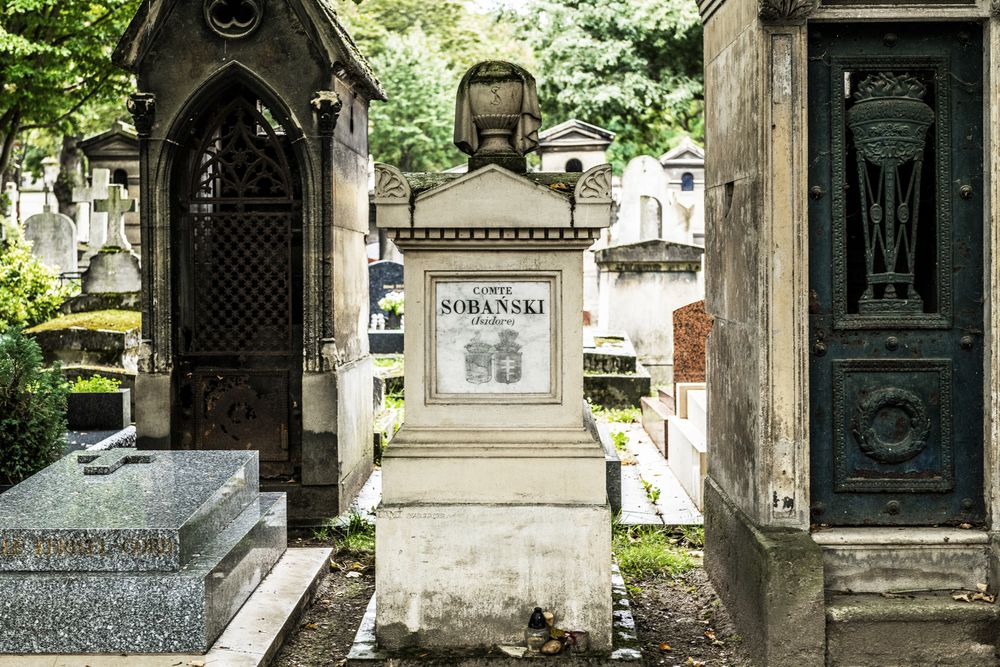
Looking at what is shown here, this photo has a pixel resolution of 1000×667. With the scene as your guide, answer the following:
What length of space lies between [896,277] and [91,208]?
15.0 meters

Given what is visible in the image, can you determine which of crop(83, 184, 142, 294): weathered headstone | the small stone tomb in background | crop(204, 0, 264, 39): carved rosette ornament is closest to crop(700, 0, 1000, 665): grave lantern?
crop(204, 0, 264, 39): carved rosette ornament

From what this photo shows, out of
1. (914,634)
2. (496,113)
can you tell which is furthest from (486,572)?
(496,113)

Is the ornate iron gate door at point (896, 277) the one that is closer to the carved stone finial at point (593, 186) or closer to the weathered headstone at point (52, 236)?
the carved stone finial at point (593, 186)

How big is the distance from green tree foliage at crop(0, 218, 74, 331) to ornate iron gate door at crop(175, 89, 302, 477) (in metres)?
5.68

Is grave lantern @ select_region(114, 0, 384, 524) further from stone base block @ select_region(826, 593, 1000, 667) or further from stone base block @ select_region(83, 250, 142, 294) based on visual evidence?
stone base block @ select_region(83, 250, 142, 294)

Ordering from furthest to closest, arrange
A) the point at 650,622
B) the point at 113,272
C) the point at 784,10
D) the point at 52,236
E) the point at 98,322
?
the point at 52,236
the point at 113,272
the point at 98,322
the point at 650,622
the point at 784,10

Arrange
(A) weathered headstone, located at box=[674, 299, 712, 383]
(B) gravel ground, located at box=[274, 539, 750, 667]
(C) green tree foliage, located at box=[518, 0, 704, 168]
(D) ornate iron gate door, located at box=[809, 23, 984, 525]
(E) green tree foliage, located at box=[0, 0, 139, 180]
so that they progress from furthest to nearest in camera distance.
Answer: (C) green tree foliage, located at box=[518, 0, 704, 168]
(E) green tree foliage, located at box=[0, 0, 139, 180]
(A) weathered headstone, located at box=[674, 299, 712, 383]
(B) gravel ground, located at box=[274, 539, 750, 667]
(D) ornate iron gate door, located at box=[809, 23, 984, 525]

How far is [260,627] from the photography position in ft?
16.6

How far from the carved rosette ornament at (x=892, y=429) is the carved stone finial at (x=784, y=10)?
1.84 meters

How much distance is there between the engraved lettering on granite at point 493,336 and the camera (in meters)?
4.94

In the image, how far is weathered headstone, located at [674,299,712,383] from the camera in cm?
1154

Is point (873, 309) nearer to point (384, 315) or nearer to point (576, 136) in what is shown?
point (384, 315)

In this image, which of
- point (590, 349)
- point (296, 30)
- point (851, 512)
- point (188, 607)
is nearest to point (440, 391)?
point (188, 607)

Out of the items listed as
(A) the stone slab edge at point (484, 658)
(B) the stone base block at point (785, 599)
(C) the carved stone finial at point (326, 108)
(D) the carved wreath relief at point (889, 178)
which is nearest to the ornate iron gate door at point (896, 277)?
(D) the carved wreath relief at point (889, 178)
